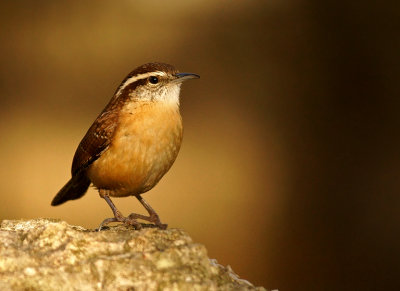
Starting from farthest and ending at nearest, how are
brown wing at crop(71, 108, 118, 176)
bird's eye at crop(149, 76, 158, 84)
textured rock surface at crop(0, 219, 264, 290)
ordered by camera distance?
1. bird's eye at crop(149, 76, 158, 84)
2. brown wing at crop(71, 108, 118, 176)
3. textured rock surface at crop(0, 219, 264, 290)

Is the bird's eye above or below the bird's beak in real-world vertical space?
below

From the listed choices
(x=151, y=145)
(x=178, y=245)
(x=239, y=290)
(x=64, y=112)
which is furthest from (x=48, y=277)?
(x=64, y=112)

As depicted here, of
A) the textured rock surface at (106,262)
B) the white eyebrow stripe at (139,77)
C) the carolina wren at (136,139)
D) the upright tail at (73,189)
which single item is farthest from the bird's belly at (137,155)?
the textured rock surface at (106,262)

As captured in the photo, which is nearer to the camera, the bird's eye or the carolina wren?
the carolina wren

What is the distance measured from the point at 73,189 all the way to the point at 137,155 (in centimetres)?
89

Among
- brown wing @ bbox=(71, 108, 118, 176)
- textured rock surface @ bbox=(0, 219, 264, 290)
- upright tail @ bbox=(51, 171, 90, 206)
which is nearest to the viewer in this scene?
textured rock surface @ bbox=(0, 219, 264, 290)

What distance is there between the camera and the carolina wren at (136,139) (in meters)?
3.25

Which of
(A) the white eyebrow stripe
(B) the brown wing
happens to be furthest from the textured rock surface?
(A) the white eyebrow stripe

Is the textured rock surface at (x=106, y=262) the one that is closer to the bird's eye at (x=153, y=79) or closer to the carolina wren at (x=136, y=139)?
the carolina wren at (x=136, y=139)

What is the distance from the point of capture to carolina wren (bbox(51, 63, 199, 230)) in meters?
3.25

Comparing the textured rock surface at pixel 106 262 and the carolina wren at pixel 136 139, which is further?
the carolina wren at pixel 136 139

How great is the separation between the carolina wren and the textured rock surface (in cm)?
67

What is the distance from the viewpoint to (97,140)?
3.47 meters

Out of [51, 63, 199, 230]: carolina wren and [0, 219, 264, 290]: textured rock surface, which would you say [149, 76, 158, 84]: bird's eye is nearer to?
[51, 63, 199, 230]: carolina wren
